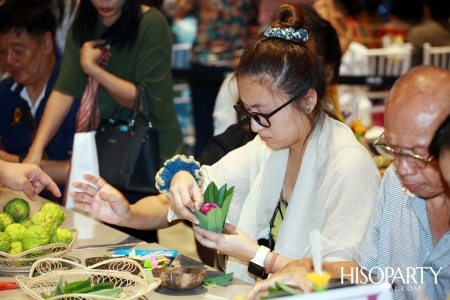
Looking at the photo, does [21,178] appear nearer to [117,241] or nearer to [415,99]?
[117,241]

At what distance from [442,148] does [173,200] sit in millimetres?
953

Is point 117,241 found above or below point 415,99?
below

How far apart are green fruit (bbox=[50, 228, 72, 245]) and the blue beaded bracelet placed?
0.37 metres

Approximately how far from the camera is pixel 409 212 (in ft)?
6.70

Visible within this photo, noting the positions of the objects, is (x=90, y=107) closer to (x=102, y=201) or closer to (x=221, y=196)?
(x=102, y=201)

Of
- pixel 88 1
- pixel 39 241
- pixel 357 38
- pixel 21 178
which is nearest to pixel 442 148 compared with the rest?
pixel 39 241

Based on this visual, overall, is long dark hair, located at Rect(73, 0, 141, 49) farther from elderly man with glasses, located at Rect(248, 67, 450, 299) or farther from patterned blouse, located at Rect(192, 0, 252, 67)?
patterned blouse, located at Rect(192, 0, 252, 67)

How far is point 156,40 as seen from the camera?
10.7 feet

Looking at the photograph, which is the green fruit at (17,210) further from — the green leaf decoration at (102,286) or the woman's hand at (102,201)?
the green leaf decoration at (102,286)

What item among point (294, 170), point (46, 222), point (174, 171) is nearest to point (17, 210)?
point (46, 222)

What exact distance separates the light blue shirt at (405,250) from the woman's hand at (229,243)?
1.14ft

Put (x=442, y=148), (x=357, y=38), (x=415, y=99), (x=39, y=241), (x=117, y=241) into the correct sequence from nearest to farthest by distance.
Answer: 1. (x=442, y=148)
2. (x=415, y=99)
3. (x=39, y=241)
4. (x=117, y=241)
5. (x=357, y=38)

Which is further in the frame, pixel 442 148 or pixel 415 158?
pixel 415 158

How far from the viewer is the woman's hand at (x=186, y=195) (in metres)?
2.19
